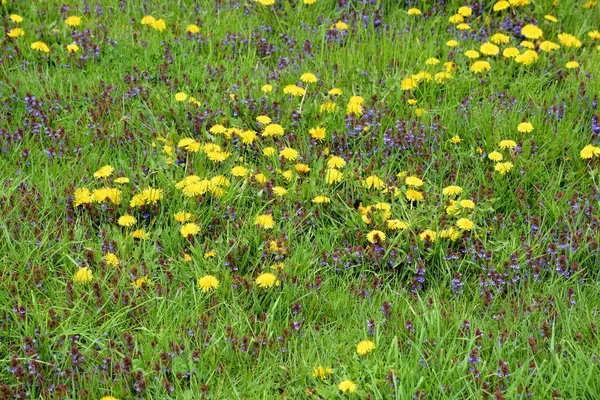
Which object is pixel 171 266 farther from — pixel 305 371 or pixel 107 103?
pixel 107 103

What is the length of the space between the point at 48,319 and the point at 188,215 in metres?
0.86

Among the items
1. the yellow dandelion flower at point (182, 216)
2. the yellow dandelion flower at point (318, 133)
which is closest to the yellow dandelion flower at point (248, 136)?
the yellow dandelion flower at point (318, 133)

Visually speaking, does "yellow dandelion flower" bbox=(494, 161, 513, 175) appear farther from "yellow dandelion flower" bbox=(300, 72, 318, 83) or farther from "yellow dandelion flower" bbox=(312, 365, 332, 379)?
"yellow dandelion flower" bbox=(312, 365, 332, 379)

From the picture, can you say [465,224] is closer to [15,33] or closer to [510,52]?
[510,52]

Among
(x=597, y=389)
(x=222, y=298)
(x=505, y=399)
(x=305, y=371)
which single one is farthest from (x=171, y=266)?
(x=597, y=389)

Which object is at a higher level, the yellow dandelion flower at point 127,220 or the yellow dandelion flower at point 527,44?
the yellow dandelion flower at point 527,44

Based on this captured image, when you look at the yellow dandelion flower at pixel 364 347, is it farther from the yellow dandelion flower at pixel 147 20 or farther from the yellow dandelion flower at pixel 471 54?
the yellow dandelion flower at pixel 147 20

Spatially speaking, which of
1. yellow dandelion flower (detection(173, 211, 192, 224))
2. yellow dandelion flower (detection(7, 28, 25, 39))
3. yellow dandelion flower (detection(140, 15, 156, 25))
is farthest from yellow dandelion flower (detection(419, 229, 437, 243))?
yellow dandelion flower (detection(7, 28, 25, 39))

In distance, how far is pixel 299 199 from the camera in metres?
3.93

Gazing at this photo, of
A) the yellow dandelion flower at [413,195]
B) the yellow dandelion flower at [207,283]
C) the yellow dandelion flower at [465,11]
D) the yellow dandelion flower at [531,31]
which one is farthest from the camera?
the yellow dandelion flower at [465,11]

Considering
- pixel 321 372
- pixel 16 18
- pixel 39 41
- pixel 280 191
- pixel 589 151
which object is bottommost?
pixel 321 372

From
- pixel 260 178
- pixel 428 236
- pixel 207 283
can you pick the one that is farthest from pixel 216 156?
pixel 428 236

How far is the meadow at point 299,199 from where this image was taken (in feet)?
9.93

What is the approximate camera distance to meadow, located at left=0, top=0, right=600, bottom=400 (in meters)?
3.03
